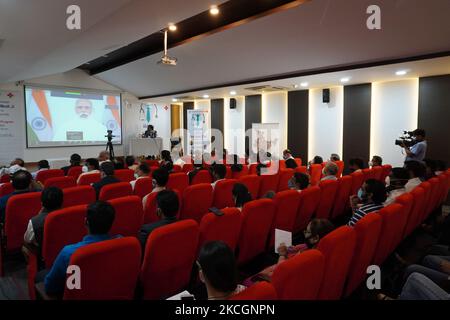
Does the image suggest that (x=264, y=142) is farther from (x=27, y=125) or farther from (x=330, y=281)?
(x=330, y=281)

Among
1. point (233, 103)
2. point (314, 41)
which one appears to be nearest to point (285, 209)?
point (314, 41)

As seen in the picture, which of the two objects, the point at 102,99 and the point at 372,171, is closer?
the point at 372,171

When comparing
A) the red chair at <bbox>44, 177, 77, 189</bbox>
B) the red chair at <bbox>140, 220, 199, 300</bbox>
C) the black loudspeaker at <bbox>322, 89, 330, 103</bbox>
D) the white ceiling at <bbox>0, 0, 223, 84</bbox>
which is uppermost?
the white ceiling at <bbox>0, 0, 223, 84</bbox>

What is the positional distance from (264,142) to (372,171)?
5776mm

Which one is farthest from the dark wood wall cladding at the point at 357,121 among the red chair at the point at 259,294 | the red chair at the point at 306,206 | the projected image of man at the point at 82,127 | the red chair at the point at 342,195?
the projected image of man at the point at 82,127

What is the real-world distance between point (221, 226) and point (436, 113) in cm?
731

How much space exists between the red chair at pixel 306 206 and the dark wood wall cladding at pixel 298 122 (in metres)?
6.48

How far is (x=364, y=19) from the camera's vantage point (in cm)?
468

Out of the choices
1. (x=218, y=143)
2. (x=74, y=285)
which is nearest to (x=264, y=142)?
(x=218, y=143)

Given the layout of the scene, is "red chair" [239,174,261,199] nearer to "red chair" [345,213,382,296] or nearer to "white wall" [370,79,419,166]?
"red chair" [345,213,382,296]

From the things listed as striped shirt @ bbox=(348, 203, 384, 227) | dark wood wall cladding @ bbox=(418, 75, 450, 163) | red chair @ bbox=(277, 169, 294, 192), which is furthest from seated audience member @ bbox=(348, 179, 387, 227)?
dark wood wall cladding @ bbox=(418, 75, 450, 163)

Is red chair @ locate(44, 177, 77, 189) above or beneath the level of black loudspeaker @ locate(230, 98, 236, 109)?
beneath

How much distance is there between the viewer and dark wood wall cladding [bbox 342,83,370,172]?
8.55 m

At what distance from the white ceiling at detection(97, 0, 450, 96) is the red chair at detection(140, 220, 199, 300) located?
4172 millimetres
